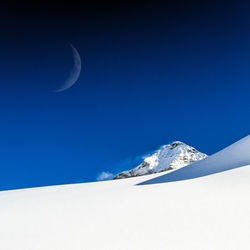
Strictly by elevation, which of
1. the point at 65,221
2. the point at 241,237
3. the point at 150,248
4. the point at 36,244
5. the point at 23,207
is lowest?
the point at 241,237

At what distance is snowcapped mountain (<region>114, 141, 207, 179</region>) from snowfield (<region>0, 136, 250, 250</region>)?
4394 inches

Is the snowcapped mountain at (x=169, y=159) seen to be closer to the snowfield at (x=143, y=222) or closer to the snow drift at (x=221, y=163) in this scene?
the snow drift at (x=221, y=163)

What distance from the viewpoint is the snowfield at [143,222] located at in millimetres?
1629

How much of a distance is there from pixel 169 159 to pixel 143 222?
125402 mm

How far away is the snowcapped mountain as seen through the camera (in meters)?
117

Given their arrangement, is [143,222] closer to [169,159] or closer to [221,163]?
[221,163]

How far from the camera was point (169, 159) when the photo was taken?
122688 mm

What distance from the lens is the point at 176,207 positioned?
236cm

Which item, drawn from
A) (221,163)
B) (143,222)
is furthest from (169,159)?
(143,222)

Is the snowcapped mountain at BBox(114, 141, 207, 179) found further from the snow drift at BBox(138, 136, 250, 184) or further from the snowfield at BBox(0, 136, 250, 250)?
the snowfield at BBox(0, 136, 250, 250)

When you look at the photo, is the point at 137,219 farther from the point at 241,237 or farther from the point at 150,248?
the point at 241,237

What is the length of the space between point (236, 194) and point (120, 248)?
72.9 inches

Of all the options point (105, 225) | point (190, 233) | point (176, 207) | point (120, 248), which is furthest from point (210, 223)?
point (105, 225)

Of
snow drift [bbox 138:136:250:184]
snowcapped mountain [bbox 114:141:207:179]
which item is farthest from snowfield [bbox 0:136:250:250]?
snowcapped mountain [bbox 114:141:207:179]
